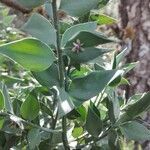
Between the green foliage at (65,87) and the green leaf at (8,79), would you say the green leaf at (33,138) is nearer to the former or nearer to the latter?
the green foliage at (65,87)

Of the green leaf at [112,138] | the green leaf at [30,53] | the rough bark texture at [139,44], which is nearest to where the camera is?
the green leaf at [30,53]

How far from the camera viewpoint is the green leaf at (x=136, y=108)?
1.64ft

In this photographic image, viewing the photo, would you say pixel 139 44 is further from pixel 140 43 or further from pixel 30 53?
pixel 30 53

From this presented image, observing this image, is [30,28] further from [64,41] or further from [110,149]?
[110,149]

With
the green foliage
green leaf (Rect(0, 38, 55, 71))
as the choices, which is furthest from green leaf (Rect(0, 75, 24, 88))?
green leaf (Rect(0, 38, 55, 71))

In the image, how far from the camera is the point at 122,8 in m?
1.91

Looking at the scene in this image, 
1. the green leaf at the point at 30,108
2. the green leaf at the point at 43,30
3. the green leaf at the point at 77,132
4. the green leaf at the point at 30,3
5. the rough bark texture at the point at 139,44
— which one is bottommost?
the rough bark texture at the point at 139,44

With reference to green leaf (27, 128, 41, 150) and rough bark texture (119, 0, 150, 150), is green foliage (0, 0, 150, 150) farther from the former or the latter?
rough bark texture (119, 0, 150, 150)

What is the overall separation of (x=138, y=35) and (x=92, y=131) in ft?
4.45

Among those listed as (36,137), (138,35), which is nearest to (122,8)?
(138,35)

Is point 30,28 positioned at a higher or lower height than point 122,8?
higher

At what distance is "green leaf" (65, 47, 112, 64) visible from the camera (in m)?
0.46

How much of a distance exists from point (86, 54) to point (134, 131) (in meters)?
0.12

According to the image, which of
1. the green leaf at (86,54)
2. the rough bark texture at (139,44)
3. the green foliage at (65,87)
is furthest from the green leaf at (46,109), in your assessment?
the rough bark texture at (139,44)
